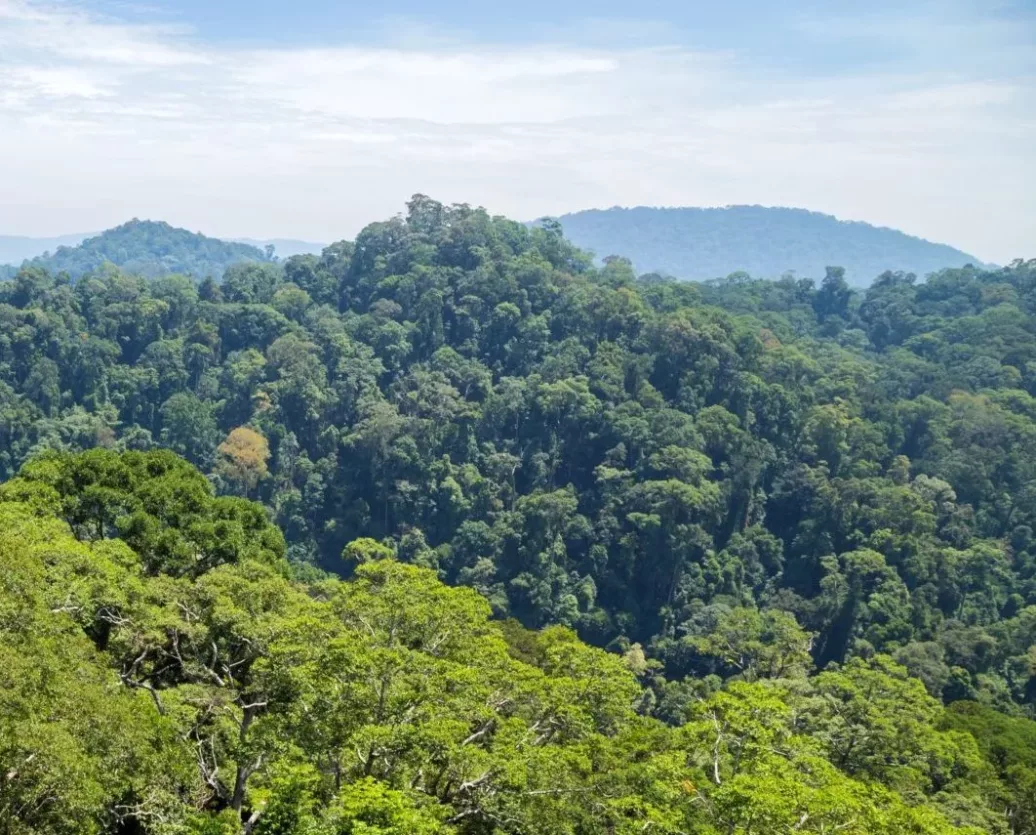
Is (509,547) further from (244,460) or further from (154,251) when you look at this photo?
(154,251)

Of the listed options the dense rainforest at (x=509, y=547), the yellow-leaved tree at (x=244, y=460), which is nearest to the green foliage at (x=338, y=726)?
the dense rainforest at (x=509, y=547)

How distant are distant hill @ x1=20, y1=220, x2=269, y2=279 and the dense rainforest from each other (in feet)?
286

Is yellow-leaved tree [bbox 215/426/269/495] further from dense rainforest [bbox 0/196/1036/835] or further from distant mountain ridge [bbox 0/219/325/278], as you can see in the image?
distant mountain ridge [bbox 0/219/325/278]

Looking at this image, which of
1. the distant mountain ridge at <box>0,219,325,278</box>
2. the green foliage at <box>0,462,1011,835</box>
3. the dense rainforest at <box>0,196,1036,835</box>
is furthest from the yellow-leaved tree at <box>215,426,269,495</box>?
the distant mountain ridge at <box>0,219,325,278</box>

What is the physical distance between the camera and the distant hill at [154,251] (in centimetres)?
14438

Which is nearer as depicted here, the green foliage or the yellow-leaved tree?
the green foliage

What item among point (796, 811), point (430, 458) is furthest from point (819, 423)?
point (796, 811)

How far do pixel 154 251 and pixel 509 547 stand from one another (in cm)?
12881

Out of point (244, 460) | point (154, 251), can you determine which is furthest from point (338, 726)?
point (154, 251)

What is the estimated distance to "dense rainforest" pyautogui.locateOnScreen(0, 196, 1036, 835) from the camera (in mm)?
11266

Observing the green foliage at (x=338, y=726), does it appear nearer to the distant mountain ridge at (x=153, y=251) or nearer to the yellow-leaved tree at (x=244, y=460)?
the yellow-leaved tree at (x=244, y=460)

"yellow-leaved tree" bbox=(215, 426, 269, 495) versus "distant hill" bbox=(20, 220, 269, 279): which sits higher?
"distant hill" bbox=(20, 220, 269, 279)

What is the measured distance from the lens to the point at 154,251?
15525cm

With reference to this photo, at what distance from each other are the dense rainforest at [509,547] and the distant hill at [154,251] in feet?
286
